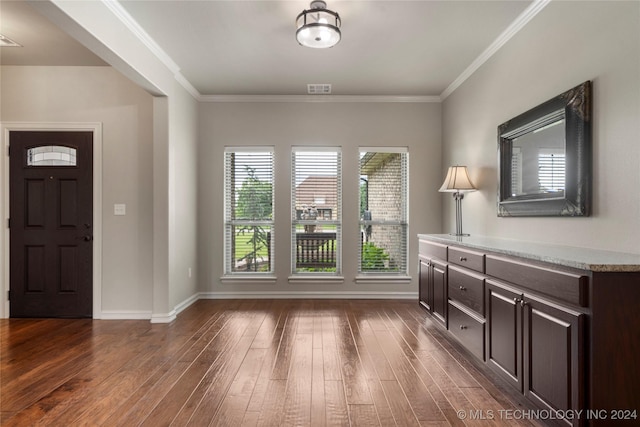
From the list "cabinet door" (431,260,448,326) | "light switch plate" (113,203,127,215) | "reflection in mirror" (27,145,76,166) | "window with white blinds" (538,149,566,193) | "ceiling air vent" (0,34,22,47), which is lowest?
"cabinet door" (431,260,448,326)

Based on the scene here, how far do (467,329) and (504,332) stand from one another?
1.83 ft

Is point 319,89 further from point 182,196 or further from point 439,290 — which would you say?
point 439,290

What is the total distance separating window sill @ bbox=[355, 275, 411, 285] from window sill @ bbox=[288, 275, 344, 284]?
0.92 ft

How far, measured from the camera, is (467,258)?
2734 millimetres

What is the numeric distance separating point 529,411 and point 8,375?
3.54 metres

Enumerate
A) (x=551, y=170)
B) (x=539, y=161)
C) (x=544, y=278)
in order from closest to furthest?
(x=544, y=278) → (x=551, y=170) → (x=539, y=161)

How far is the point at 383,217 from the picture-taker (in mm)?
5008

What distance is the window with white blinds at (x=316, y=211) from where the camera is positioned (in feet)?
16.3

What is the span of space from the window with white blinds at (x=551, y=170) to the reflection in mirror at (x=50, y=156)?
4.69 meters

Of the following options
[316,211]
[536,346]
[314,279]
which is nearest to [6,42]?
[316,211]

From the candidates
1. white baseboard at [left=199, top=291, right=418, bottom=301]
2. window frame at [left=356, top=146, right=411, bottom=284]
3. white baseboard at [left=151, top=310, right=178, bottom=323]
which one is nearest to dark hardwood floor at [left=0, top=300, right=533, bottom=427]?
white baseboard at [left=151, top=310, right=178, bottom=323]

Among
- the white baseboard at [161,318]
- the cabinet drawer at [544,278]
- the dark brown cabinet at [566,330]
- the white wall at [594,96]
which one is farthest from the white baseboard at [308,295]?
the cabinet drawer at [544,278]

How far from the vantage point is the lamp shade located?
3723mm

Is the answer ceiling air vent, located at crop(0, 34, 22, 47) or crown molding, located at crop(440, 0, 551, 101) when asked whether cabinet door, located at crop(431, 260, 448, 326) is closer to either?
crown molding, located at crop(440, 0, 551, 101)
